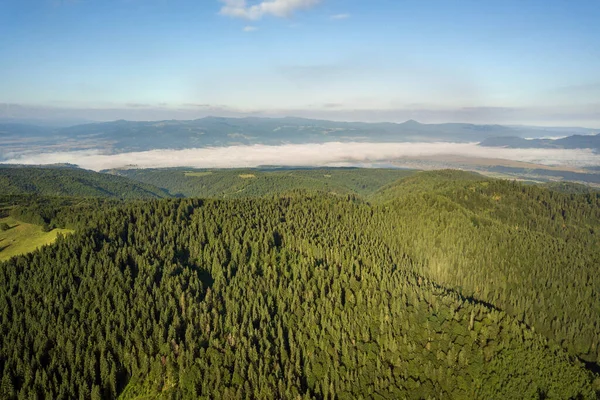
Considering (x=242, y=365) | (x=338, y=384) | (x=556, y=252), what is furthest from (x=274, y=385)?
(x=556, y=252)

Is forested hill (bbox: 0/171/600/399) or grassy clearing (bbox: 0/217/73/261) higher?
grassy clearing (bbox: 0/217/73/261)

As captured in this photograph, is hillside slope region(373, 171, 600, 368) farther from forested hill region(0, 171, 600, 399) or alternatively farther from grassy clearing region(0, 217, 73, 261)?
grassy clearing region(0, 217, 73, 261)

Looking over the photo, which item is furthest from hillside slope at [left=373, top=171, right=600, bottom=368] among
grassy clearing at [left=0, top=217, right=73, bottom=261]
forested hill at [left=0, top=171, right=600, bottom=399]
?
grassy clearing at [left=0, top=217, right=73, bottom=261]

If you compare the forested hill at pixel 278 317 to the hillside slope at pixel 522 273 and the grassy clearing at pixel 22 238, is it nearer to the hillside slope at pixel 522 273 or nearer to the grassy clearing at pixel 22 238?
the hillside slope at pixel 522 273

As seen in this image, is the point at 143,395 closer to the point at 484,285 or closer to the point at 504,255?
the point at 484,285

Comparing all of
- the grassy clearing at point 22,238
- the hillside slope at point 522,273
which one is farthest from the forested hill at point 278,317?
the grassy clearing at point 22,238

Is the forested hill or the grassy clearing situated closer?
the forested hill

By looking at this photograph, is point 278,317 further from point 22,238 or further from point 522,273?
point 22,238

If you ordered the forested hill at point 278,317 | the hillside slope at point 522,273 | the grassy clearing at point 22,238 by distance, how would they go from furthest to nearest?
the grassy clearing at point 22,238
the hillside slope at point 522,273
the forested hill at point 278,317

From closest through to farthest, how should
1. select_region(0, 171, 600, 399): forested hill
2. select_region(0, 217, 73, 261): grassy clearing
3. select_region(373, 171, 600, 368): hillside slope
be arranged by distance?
1. select_region(0, 171, 600, 399): forested hill
2. select_region(373, 171, 600, 368): hillside slope
3. select_region(0, 217, 73, 261): grassy clearing
